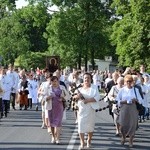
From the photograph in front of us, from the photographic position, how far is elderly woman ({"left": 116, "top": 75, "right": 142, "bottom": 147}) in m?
13.0

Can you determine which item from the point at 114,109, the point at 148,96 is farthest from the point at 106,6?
the point at 114,109

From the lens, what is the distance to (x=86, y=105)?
12.6 m

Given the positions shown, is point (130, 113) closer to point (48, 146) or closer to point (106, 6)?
point (48, 146)

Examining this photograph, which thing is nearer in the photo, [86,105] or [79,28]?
[86,105]

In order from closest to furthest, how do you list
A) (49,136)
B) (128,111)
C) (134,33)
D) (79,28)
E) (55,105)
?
(128,111) → (55,105) → (49,136) → (134,33) → (79,28)

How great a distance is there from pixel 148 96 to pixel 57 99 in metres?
7.31

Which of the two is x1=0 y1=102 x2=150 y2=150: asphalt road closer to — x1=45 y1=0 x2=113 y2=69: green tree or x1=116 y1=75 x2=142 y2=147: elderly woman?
x1=116 y1=75 x2=142 y2=147: elderly woman

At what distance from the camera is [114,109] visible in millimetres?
14641

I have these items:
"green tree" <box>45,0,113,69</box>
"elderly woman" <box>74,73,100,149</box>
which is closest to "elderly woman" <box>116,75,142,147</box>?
"elderly woman" <box>74,73,100,149</box>

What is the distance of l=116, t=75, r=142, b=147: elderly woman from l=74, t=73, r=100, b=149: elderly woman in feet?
2.76

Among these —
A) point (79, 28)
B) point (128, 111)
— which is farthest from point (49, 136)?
point (79, 28)

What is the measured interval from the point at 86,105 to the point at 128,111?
1101 mm

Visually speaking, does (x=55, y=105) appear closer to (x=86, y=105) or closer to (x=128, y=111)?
(x=86, y=105)

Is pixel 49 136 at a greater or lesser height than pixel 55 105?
lesser
